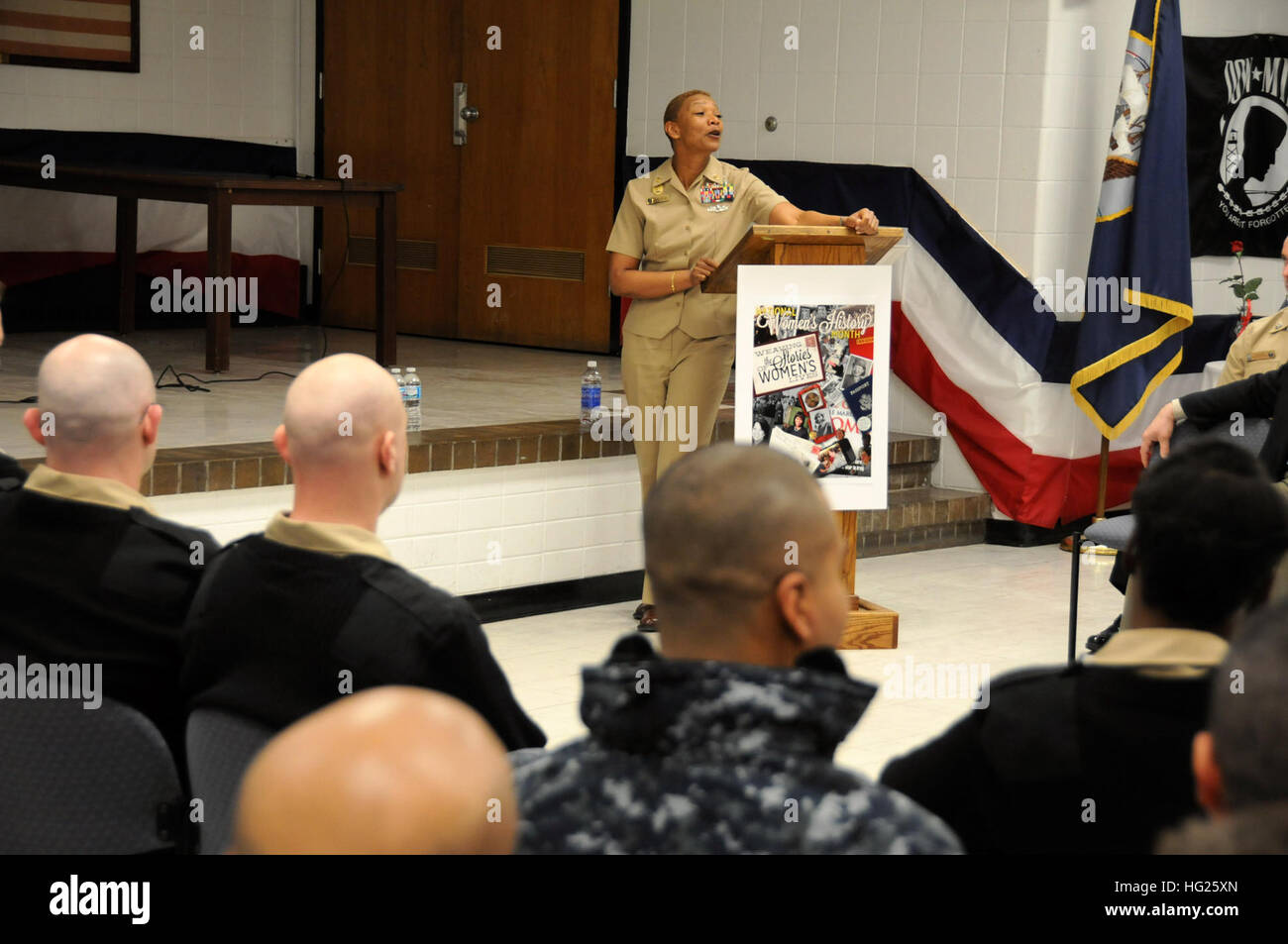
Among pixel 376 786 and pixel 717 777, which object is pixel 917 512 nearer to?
pixel 717 777

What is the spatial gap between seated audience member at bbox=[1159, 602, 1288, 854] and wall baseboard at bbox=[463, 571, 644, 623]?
14.0 ft

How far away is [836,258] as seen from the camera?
15.7ft

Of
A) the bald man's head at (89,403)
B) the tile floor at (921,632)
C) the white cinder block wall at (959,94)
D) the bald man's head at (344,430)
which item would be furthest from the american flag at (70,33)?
the bald man's head at (344,430)

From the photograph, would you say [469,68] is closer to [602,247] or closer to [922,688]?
[602,247]

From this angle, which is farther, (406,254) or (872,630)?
(406,254)

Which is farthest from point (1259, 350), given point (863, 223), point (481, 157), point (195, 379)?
point (481, 157)

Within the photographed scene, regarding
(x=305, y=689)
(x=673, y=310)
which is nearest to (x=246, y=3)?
(x=673, y=310)

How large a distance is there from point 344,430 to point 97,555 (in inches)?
15.7

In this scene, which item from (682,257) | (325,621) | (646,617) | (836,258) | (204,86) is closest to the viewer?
(325,621)

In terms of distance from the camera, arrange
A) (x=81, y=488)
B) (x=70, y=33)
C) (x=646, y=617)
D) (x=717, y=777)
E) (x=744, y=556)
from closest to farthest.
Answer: (x=717, y=777)
(x=744, y=556)
(x=81, y=488)
(x=646, y=617)
(x=70, y=33)

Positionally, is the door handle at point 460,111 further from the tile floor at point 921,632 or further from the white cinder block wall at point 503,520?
the tile floor at point 921,632

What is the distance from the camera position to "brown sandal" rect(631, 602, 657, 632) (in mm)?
5105

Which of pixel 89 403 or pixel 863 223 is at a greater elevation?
pixel 863 223

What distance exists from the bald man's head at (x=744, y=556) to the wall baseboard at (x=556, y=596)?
3.77 meters
